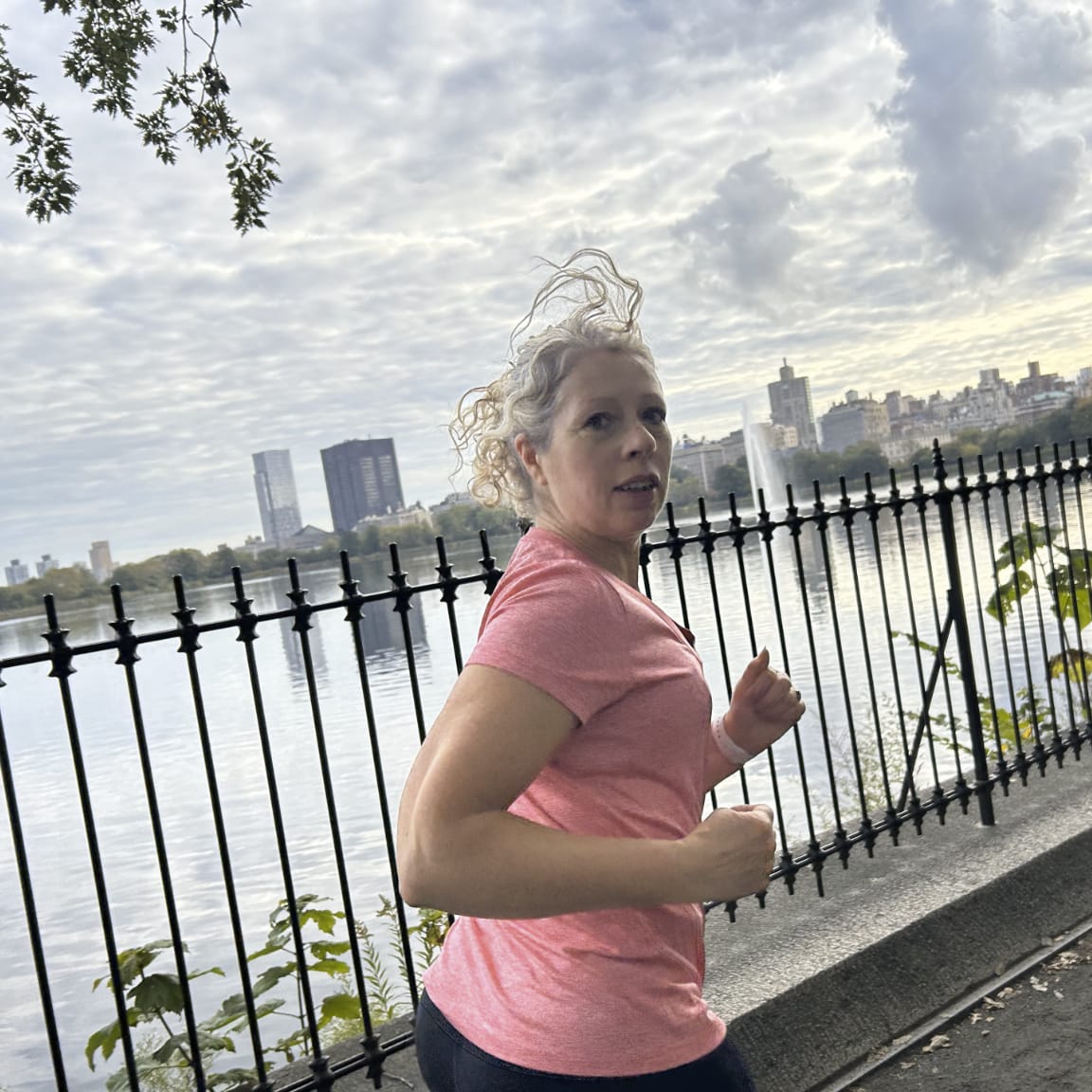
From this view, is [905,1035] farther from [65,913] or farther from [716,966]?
[65,913]

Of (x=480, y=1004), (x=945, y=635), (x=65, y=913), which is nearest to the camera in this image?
(x=480, y=1004)

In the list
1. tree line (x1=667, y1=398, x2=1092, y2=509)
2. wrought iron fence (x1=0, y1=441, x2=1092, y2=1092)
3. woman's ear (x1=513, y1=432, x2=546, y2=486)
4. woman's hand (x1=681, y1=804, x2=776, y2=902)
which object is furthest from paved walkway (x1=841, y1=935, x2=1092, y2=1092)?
woman's ear (x1=513, y1=432, x2=546, y2=486)

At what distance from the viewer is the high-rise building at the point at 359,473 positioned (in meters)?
24.0

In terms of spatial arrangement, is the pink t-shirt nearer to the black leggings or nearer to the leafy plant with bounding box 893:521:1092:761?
Result: the black leggings

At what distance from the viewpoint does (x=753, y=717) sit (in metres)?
1.84

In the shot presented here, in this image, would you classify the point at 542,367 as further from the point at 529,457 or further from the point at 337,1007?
the point at 337,1007

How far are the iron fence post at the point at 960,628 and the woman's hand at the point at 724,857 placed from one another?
12.7 ft

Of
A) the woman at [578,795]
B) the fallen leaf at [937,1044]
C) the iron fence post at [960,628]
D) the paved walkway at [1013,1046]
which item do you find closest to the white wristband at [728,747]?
the woman at [578,795]

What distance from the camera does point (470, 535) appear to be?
372 cm

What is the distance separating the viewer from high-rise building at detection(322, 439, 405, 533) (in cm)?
2400

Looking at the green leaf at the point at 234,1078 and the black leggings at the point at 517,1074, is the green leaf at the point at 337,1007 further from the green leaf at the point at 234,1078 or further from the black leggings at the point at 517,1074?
the black leggings at the point at 517,1074

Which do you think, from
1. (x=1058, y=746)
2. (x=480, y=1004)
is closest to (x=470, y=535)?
(x=480, y=1004)

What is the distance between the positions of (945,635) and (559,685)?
14.3 ft

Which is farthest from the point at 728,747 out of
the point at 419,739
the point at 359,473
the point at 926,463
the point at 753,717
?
the point at 359,473
